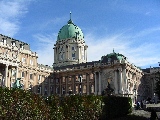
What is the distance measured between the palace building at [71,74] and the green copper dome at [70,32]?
146 inches

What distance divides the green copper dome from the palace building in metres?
3.72

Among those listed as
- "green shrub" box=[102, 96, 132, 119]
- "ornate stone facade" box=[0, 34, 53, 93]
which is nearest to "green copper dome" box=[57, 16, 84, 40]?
"ornate stone facade" box=[0, 34, 53, 93]

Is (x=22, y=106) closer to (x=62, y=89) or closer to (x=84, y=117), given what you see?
(x=84, y=117)

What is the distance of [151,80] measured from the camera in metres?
89.5

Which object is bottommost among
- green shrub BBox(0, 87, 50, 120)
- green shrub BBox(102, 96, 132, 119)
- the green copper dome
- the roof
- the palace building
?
green shrub BBox(102, 96, 132, 119)

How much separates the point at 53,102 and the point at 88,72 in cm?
6135

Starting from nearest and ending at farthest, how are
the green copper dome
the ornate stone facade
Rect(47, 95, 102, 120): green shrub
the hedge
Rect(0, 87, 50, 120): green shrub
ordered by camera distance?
Rect(0, 87, 50, 120): green shrub
the hedge
Rect(47, 95, 102, 120): green shrub
the ornate stone facade
the green copper dome

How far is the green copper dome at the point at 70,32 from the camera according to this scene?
3833 inches

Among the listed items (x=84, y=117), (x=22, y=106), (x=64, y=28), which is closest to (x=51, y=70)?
(x=64, y=28)

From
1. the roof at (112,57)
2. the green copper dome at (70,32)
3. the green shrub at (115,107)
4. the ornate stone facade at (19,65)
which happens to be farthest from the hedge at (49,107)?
the green copper dome at (70,32)

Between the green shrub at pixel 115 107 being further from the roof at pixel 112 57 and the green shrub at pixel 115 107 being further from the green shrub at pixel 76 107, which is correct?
the roof at pixel 112 57

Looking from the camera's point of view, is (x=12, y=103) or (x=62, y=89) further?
(x=62, y=89)

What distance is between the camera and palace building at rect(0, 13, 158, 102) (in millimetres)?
64062

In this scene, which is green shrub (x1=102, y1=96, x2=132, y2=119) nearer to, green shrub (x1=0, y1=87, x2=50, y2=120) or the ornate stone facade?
green shrub (x1=0, y1=87, x2=50, y2=120)
